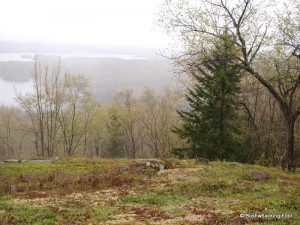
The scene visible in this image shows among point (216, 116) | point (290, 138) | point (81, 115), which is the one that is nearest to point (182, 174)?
point (290, 138)

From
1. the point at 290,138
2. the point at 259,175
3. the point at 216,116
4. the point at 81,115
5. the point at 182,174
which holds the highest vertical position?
the point at 216,116

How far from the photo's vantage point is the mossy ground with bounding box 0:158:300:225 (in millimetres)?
9336

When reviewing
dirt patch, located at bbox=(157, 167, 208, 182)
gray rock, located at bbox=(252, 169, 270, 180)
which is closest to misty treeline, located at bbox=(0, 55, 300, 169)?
gray rock, located at bbox=(252, 169, 270, 180)

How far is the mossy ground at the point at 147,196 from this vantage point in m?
9.34

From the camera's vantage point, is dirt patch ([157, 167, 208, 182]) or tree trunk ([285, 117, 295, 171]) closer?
dirt patch ([157, 167, 208, 182])

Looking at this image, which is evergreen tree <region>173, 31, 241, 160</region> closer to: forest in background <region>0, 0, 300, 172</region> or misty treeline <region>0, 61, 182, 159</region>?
forest in background <region>0, 0, 300, 172</region>

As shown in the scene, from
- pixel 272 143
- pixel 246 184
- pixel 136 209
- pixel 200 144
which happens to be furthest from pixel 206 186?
pixel 272 143

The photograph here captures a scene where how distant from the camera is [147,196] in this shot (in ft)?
40.9

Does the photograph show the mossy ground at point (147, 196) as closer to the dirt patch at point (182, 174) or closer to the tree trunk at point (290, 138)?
the dirt patch at point (182, 174)

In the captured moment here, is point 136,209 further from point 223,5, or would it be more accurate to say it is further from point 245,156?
point 245,156

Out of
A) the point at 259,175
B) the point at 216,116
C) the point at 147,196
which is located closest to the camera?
the point at 147,196

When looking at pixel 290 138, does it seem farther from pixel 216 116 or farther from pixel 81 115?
pixel 81 115

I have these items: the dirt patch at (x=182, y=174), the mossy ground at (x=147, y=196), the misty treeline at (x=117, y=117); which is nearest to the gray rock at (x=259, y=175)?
the mossy ground at (x=147, y=196)

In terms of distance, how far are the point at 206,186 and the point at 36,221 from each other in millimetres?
7235
